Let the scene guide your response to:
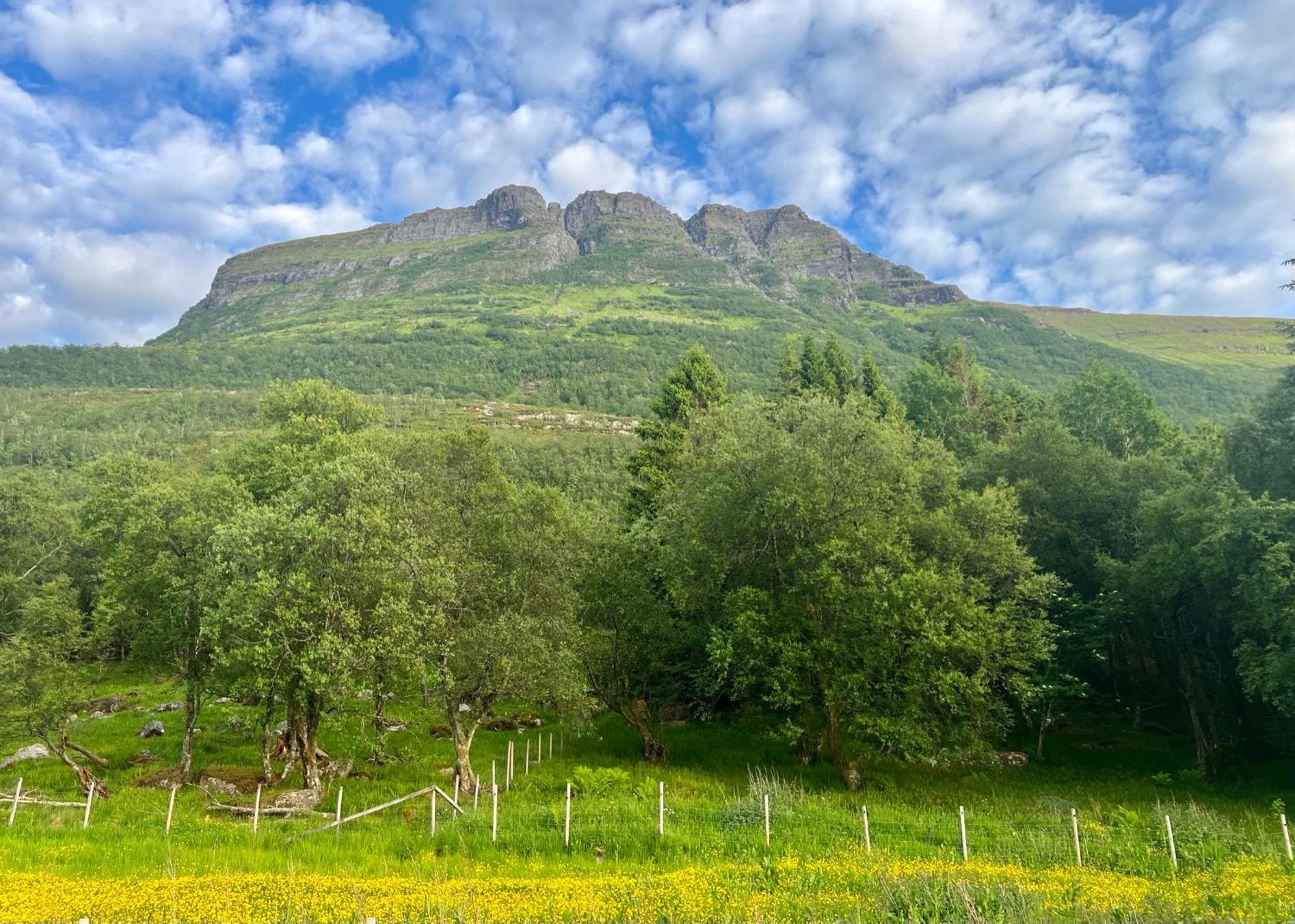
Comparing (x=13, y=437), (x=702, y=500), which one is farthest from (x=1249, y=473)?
(x=13, y=437)

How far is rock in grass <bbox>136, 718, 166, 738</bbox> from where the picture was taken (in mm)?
33438

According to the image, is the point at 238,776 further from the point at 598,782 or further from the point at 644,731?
the point at 644,731

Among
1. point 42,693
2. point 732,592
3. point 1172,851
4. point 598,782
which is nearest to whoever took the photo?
point 1172,851

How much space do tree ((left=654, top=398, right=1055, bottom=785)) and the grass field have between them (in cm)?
323

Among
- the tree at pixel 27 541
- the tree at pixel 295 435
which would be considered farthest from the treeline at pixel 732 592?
the tree at pixel 27 541

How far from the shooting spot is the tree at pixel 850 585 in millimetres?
24859

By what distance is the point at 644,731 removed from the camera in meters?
30.0

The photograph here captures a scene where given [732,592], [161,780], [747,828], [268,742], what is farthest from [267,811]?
[732,592]

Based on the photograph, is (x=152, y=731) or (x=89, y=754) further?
(x=152, y=731)

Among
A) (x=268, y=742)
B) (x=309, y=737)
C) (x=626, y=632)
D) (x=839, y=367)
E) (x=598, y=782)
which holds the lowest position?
(x=598, y=782)

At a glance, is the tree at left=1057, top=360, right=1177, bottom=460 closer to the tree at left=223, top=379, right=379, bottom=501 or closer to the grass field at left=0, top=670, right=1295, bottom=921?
the grass field at left=0, top=670, right=1295, bottom=921

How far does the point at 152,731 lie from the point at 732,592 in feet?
98.5

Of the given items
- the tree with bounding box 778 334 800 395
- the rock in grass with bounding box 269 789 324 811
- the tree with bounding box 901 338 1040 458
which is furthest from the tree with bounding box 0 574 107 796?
the tree with bounding box 901 338 1040 458

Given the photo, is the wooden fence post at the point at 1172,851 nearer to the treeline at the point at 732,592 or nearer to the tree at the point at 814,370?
the treeline at the point at 732,592
